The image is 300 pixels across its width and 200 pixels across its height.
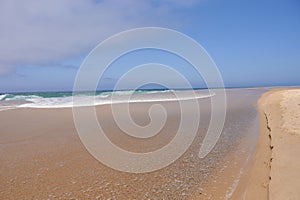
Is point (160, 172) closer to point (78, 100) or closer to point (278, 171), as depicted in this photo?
point (278, 171)

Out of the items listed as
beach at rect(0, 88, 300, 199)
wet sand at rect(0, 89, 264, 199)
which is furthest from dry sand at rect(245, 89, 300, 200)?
wet sand at rect(0, 89, 264, 199)

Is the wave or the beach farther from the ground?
the wave

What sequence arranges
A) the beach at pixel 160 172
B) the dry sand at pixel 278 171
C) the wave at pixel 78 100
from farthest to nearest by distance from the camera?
the wave at pixel 78 100 → the beach at pixel 160 172 → the dry sand at pixel 278 171

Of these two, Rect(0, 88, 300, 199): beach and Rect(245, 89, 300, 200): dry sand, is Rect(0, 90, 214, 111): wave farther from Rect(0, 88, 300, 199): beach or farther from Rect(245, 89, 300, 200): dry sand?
Rect(245, 89, 300, 200): dry sand

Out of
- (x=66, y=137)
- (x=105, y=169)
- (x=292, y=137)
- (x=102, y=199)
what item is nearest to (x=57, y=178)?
(x=105, y=169)

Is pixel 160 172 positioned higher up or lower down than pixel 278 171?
lower down

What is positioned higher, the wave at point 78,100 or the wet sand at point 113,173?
the wave at point 78,100

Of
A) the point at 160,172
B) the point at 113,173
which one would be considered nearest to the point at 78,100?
the point at 113,173

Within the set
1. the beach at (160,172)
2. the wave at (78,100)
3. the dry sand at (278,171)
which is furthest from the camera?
the wave at (78,100)

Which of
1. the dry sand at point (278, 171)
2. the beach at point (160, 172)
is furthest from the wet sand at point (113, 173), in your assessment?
the dry sand at point (278, 171)

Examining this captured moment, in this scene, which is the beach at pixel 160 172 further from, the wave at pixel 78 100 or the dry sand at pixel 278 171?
the wave at pixel 78 100

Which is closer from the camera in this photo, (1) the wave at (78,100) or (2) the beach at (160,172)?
(2) the beach at (160,172)

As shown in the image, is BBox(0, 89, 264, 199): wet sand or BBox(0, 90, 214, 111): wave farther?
BBox(0, 90, 214, 111): wave

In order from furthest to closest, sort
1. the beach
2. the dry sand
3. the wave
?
1. the wave
2. the beach
3. the dry sand
